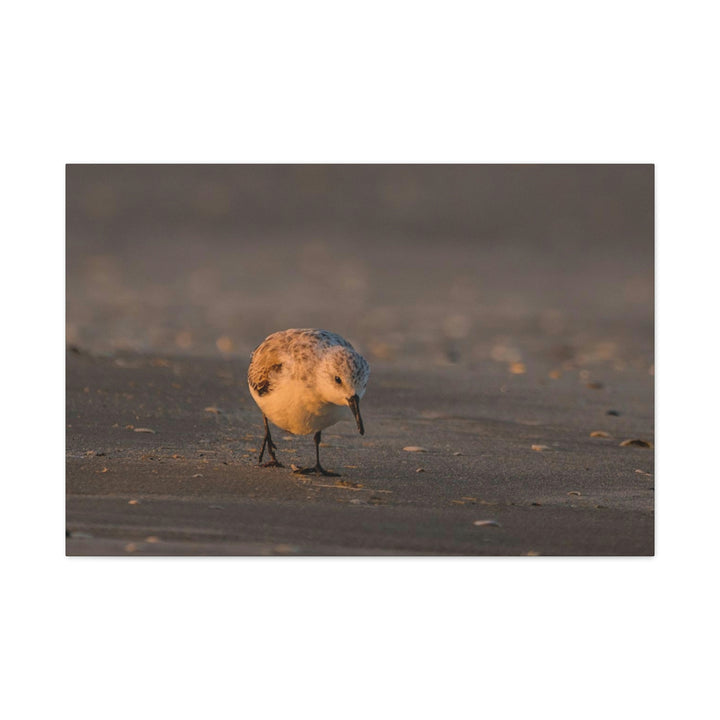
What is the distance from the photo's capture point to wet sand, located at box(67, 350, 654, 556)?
19.8 ft

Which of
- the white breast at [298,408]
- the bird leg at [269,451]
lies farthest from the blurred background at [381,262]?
the white breast at [298,408]

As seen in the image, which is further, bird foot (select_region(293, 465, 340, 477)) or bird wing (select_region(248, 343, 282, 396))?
bird foot (select_region(293, 465, 340, 477))

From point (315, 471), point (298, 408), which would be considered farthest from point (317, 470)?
point (298, 408)

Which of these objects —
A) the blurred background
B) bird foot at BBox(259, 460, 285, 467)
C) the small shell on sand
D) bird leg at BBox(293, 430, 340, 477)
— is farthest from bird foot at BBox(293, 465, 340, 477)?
the blurred background

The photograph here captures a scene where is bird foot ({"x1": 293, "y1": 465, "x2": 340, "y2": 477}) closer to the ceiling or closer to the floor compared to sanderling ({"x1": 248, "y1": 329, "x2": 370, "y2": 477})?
closer to the floor

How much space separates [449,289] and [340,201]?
1508 mm

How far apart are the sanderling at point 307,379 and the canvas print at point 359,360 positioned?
1 cm

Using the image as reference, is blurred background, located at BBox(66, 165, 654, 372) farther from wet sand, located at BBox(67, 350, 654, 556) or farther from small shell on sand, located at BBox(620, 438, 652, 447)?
small shell on sand, located at BBox(620, 438, 652, 447)

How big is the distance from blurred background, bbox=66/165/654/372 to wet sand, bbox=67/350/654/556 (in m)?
1.97

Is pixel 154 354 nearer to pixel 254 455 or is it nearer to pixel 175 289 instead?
pixel 254 455

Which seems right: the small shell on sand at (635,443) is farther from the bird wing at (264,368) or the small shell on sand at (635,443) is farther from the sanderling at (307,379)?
the bird wing at (264,368)

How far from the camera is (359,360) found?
6.47 metres

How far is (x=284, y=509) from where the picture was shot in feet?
20.6

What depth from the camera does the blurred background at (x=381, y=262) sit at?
12.0 metres
